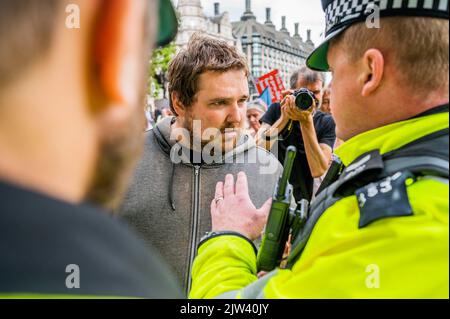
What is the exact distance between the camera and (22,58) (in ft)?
1.75

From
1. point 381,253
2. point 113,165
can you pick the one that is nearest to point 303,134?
point 381,253

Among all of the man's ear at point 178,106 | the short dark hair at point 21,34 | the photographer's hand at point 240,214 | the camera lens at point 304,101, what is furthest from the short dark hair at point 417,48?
the camera lens at point 304,101

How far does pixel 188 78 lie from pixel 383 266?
1.65 metres

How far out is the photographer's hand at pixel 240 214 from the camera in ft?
5.05

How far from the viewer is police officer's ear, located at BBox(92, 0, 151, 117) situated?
619 mm

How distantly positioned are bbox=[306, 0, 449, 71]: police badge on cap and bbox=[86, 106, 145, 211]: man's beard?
87cm

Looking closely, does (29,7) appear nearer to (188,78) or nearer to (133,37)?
(133,37)

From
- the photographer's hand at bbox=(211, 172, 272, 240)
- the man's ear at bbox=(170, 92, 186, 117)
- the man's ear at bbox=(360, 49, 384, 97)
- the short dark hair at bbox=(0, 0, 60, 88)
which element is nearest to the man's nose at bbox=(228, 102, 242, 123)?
the man's ear at bbox=(170, 92, 186, 117)

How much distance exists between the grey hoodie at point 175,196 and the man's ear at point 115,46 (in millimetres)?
1643

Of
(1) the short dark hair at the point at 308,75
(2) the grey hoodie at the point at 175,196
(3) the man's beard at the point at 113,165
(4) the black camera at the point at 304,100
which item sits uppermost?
(1) the short dark hair at the point at 308,75

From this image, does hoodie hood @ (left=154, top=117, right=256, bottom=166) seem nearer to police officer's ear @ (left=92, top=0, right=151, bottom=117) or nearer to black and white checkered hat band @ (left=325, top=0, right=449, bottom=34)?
black and white checkered hat band @ (left=325, top=0, right=449, bottom=34)

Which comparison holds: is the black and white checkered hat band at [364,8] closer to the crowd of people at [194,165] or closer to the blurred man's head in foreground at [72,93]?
the crowd of people at [194,165]

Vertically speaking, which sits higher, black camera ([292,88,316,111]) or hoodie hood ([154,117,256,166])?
black camera ([292,88,316,111])

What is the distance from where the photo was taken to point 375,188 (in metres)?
1.15
